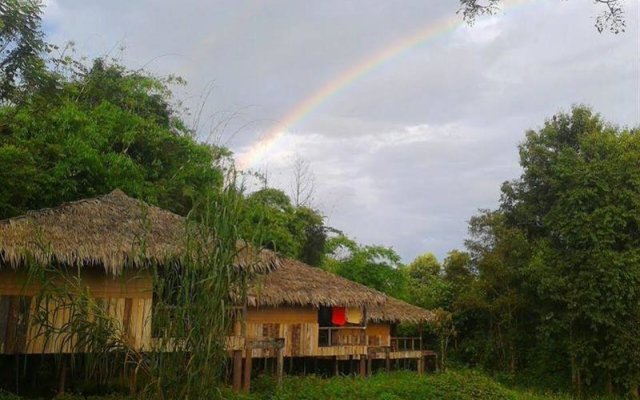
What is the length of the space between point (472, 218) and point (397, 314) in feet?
21.3

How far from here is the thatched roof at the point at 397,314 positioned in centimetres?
1922

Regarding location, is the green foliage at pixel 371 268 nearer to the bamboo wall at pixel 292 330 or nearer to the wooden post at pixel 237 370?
the bamboo wall at pixel 292 330

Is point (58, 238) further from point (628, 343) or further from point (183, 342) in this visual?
point (628, 343)

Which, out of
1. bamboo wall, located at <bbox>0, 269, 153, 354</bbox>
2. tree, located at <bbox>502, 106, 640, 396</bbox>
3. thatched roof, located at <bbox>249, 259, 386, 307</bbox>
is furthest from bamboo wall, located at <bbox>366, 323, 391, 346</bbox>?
bamboo wall, located at <bbox>0, 269, 153, 354</bbox>

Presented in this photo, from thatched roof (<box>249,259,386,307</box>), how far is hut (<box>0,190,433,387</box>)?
3 centimetres

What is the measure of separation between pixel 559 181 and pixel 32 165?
50.7ft

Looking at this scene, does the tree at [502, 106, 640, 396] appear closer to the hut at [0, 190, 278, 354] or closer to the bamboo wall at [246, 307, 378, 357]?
the bamboo wall at [246, 307, 378, 357]

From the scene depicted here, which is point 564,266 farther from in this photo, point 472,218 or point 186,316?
point 186,316

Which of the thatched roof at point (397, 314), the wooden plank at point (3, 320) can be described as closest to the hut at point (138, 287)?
the wooden plank at point (3, 320)

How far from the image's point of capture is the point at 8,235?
32.8 ft

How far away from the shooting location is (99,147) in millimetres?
15906

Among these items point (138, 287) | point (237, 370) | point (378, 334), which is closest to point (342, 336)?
point (378, 334)

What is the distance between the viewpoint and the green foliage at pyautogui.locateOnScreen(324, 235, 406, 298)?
81.9 ft

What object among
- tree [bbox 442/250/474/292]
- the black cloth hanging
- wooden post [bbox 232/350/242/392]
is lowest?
wooden post [bbox 232/350/242/392]
